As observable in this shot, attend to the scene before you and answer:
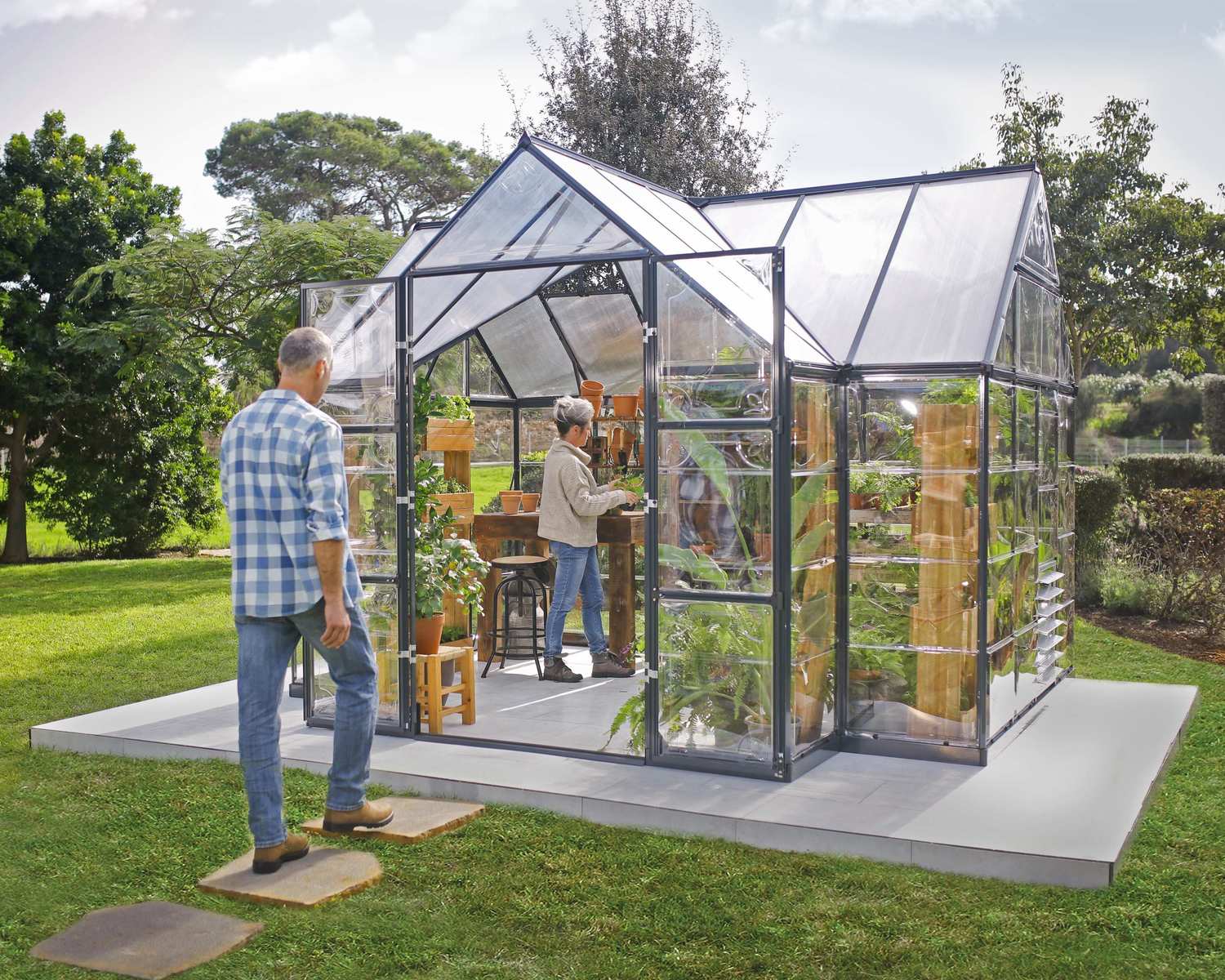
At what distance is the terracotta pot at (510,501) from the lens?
28.0 ft

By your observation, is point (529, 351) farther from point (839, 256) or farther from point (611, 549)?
point (839, 256)

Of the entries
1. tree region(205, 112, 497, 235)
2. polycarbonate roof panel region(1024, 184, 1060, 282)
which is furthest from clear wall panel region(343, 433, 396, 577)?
tree region(205, 112, 497, 235)

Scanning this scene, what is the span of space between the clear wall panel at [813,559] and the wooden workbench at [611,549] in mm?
1893

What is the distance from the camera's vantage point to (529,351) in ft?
31.4

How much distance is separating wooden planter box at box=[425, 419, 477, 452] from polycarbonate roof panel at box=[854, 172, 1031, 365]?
9.32 ft

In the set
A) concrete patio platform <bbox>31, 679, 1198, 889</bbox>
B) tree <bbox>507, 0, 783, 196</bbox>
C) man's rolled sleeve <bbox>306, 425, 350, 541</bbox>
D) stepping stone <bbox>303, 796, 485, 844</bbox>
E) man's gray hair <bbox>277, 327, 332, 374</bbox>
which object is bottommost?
stepping stone <bbox>303, 796, 485, 844</bbox>

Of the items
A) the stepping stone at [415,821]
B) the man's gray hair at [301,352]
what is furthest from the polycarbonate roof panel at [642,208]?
the stepping stone at [415,821]

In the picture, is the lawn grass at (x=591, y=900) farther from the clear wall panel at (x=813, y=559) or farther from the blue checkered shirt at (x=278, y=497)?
the clear wall panel at (x=813, y=559)

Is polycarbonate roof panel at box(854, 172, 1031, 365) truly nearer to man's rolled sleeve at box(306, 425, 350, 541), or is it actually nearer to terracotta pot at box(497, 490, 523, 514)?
man's rolled sleeve at box(306, 425, 350, 541)

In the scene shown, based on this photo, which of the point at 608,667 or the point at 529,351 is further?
the point at 529,351

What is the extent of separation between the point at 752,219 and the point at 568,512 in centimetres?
206

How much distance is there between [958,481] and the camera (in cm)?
567

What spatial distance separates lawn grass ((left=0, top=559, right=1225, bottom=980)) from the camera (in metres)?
3.65

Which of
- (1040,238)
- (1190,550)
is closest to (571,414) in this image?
(1040,238)
